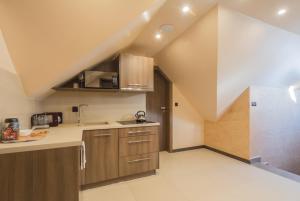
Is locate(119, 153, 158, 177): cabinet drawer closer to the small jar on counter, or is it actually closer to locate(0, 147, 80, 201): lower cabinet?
locate(0, 147, 80, 201): lower cabinet

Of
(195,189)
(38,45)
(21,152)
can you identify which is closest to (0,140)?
(21,152)

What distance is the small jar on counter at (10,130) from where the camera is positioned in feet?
4.30

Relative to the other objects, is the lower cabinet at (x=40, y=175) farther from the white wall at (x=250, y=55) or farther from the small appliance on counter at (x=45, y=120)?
the white wall at (x=250, y=55)

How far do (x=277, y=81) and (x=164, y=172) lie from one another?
10.2 ft

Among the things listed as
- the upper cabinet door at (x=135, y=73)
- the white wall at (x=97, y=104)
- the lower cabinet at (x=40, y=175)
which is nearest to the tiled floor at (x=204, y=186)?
the lower cabinet at (x=40, y=175)

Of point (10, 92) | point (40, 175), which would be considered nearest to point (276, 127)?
point (40, 175)

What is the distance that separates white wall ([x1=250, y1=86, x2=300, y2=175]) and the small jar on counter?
3.65m

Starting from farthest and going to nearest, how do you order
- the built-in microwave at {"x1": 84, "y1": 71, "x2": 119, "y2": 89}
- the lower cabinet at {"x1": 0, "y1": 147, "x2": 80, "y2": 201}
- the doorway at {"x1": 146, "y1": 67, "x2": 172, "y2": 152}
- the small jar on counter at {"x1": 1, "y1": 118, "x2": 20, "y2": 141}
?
the doorway at {"x1": 146, "y1": 67, "x2": 172, "y2": 152} < the built-in microwave at {"x1": 84, "y1": 71, "x2": 119, "y2": 89} < the small jar on counter at {"x1": 1, "y1": 118, "x2": 20, "y2": 141} < the lower cabinet at {"x1": 0, "y1": 147, "x2": 80, "y2": 201}

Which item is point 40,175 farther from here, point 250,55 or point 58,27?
point 250,55

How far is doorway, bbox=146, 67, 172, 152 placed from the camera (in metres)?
3.90

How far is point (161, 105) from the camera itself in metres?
4.03

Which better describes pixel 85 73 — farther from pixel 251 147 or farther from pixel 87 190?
pixel 251 147

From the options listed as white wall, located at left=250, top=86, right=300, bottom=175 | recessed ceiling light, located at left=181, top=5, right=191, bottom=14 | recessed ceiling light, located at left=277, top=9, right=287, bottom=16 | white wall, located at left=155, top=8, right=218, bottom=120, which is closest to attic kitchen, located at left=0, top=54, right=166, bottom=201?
white wall, located at left=155, top=8, right=218, bottom=120

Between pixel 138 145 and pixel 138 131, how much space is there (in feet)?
0.74
